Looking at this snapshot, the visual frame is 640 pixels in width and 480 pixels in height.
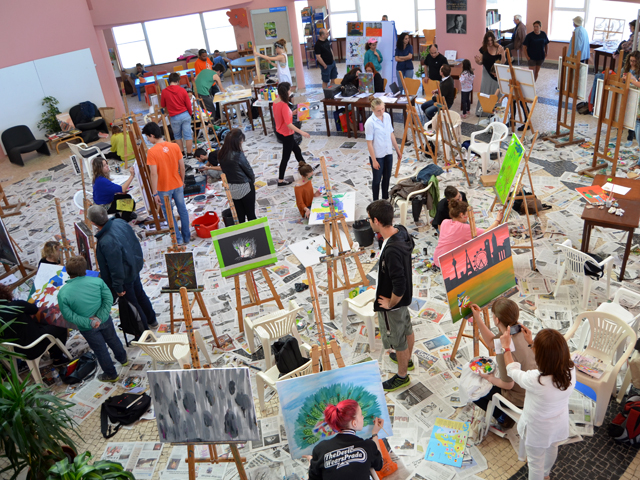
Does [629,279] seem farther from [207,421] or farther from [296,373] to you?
[207,421]

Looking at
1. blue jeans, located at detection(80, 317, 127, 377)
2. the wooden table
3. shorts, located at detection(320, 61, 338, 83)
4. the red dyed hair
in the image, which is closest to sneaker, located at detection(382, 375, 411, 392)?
the red dyed hair

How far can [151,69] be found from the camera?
A: 18062 mm

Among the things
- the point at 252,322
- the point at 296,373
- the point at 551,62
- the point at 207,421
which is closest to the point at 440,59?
the point at 551,62

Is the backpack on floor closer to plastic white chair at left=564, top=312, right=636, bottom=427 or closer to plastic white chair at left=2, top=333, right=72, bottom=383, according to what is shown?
plastic white chair at left=564, top=312, right=636, bottom=427

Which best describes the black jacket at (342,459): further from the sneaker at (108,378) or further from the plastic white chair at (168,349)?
the sneaker at (108,378)

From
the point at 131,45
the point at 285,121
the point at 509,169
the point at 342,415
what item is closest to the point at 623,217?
the point at 509,169

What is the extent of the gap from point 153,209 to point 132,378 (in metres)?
3.32

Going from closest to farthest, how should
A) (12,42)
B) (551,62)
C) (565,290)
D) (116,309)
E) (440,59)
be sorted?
(565,290) → (116,309) → (440,59) → (12,42) → (551,62)

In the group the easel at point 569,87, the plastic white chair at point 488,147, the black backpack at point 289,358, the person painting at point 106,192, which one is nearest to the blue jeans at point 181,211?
the person painting at point 106,192

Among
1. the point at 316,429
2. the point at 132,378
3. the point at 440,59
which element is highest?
the point at 440,59

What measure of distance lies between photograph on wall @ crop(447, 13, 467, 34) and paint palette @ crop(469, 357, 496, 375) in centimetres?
1024

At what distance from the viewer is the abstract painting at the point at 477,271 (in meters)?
4.28

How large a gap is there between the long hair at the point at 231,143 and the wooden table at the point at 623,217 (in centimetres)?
411

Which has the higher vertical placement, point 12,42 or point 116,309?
point 12,42
